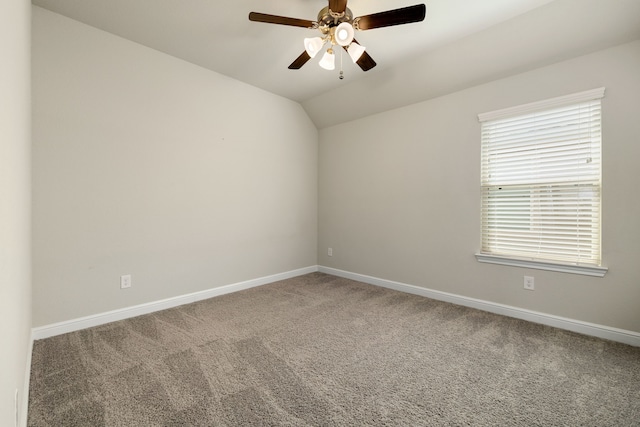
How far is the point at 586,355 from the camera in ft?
6.64

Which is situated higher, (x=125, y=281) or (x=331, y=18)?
(x=331, y=18)

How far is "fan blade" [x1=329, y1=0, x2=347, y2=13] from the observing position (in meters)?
1.84

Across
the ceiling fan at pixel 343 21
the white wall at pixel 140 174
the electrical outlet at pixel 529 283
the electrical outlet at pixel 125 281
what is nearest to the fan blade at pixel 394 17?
the ceiling fan at pixel 343 21

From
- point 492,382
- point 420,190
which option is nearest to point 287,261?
point 420,190

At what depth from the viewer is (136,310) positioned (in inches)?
107

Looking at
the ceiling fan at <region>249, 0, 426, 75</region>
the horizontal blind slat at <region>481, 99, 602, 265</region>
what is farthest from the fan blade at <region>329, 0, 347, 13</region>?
the horizontal blind slat at <region>481, 99, 602, 265</region>

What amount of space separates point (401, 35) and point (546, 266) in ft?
8.04

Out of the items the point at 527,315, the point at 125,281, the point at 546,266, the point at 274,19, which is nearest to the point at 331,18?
the point at 274,19

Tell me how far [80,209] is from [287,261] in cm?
245

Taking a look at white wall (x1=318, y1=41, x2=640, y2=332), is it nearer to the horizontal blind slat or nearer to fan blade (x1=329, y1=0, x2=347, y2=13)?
the horizontal blind slat

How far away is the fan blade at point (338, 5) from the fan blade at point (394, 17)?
131 millimetres

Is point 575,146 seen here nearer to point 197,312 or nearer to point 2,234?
point 2,234

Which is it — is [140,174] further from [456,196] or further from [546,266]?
[546,266]

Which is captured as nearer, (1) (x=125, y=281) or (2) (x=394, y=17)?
(2) (x=394, y=17)
